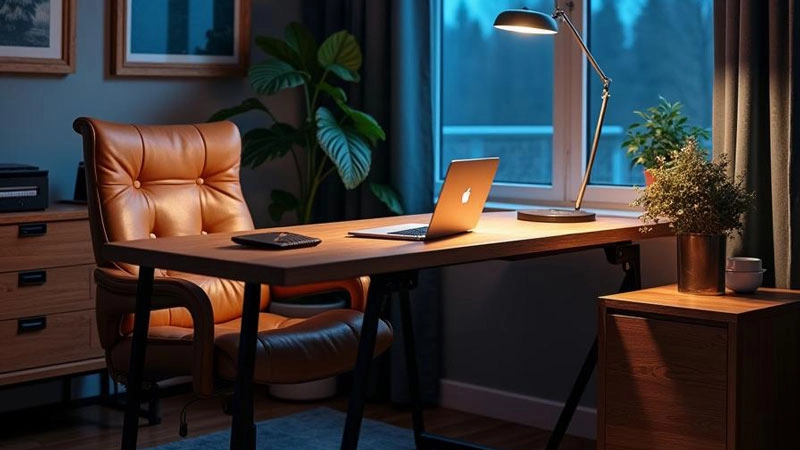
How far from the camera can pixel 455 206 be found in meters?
2.87

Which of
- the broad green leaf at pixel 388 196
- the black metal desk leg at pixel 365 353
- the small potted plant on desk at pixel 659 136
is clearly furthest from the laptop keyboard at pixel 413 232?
the broad green leaf at pixel 388 196

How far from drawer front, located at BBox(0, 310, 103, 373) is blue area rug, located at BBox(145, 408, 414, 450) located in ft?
1.40

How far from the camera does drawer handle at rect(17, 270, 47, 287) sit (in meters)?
3.73

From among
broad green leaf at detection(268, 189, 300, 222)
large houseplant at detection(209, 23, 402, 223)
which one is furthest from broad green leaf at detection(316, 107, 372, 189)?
broad green leaf at detection(268, 189, 300, 222)

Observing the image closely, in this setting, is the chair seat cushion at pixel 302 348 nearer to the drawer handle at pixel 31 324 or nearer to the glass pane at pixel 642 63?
the drawer handle at pixel 31 324

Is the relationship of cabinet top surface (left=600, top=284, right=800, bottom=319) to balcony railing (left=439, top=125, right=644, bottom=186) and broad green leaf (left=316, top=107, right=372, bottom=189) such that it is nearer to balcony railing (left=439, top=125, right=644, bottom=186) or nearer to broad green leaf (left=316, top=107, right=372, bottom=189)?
→ balcony railing (left=439, top=125, right=644, bottom=186)

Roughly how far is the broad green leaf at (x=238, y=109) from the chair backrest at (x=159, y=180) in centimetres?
67

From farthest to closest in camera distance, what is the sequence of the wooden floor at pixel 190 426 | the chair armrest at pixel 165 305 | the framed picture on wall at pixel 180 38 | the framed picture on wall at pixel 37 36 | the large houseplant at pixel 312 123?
1. the framed picture on wall at pixel 180 38
2. the large houseplant at pixel 312 123
3. the framed picture on wall at pixel 37 36
4. the wooden floor at pixel 190 426
5. the chair armrest at pixel 165 305

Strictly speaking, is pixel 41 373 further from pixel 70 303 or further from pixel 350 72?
pixel 350 72

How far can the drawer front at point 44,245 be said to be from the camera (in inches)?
146

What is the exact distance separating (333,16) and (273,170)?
66 centimetres

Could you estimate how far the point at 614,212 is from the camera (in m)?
3.98

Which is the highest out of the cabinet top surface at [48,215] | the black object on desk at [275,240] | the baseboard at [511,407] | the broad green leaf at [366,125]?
the broad green leaf at [366,125]

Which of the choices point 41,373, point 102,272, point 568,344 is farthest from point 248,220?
point 568,344
